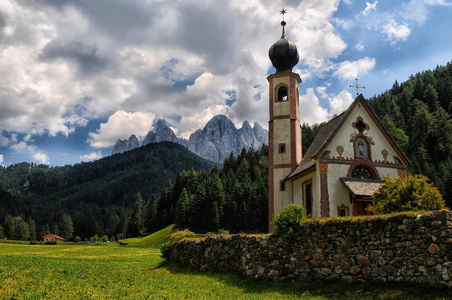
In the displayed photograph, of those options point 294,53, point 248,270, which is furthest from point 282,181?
point 248,270

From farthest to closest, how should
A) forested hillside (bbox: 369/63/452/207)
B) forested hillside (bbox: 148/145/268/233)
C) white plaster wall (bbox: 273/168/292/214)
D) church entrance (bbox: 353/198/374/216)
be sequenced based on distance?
forested hillside (bbox: 369/63/452/207) < forested hillside (bbox: 148/145/268/233) < white plaster wall (bbox: 273/168/292/214) < church entrance (bbox: 353/198/374/216)

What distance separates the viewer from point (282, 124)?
125 feet

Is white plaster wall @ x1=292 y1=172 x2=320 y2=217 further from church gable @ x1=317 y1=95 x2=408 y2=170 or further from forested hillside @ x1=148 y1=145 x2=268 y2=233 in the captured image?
forested hillside @ x1=148 y1=145 x2=268 y2=233

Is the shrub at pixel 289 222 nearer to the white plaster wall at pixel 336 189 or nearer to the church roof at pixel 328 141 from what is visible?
the white plaster wall at pixel 336 189

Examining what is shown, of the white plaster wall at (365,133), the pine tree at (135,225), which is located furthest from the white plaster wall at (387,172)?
the pine tree at (135,225)

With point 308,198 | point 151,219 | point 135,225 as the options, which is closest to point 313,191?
point 308,198

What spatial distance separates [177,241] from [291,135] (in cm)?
1786

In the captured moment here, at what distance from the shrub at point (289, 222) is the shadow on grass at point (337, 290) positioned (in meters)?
2.05

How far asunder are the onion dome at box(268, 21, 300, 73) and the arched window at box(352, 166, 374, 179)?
14628 millimetres

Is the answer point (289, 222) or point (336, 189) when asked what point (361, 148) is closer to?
point (336, 189)

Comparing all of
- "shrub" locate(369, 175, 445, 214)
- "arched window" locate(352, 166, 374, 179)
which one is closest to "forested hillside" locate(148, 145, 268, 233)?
"arched window" locate(352, 166, 374, 179)

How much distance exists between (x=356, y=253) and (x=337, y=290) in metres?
1.55

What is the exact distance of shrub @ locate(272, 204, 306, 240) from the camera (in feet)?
52.6

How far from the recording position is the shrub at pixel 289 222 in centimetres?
1605
